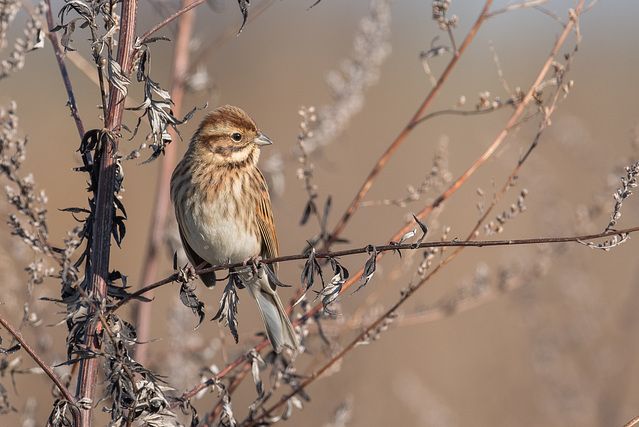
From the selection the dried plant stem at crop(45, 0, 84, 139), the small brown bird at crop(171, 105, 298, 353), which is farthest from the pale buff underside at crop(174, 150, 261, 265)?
the dried plant stem at crop(45, 0, 84, 139)

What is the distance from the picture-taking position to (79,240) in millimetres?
2229

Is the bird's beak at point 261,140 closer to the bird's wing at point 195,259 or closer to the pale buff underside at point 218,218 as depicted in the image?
the pale buff underside at point 218,218

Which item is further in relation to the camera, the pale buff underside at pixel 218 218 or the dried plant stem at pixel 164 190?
the dried plant stem at pixel 164 190

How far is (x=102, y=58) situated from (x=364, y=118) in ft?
57.4

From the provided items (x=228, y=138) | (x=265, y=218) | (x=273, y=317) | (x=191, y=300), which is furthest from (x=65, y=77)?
(x=265, y=218)

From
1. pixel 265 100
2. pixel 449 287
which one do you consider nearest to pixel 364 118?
pixel 265 100

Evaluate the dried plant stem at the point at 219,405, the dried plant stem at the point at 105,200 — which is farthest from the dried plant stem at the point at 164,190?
the dried plant stem at the point at 105,200

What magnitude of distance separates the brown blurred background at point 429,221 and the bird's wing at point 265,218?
0.16m

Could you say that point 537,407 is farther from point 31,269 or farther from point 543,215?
point 31,269

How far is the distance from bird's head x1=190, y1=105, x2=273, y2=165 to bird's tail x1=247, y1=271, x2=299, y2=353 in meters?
0.53

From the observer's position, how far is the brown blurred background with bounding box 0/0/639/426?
13.7 ft

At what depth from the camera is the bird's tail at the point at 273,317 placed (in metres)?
2.71

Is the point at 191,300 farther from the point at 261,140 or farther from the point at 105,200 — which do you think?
the point at 261,140

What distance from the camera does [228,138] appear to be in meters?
3.64
